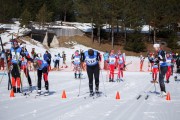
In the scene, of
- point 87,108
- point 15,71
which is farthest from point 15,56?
point 87,108

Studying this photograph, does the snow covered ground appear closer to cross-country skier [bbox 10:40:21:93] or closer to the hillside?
cross-country skier [bbox 10:40:21:93]

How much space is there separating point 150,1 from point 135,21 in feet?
25.4

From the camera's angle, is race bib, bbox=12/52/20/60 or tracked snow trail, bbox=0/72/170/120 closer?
tracked snow trail, bbox=0/72/170/120

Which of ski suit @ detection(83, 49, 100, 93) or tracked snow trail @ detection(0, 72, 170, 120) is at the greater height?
ski suit @ detection(83, 49, 100, 93)

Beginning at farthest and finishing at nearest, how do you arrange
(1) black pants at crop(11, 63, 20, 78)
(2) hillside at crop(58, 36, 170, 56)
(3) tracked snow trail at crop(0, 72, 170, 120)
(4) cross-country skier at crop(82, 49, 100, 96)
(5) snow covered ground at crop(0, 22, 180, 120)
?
1. (2) hillside at crop(58, 36, 170, 56)
2. (1) black pants at crop(11, 63, 20, 78)
3. (4) cross-country skier at crop(82, 49, 100, 96)
4. (3) tracked snow trail at crop(0, 72, 170, 120)
5. (5) snow covered ground at crop(0, 22, 180, 120)

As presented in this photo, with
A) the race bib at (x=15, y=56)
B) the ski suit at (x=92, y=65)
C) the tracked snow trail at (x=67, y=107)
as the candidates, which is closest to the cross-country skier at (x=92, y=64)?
the ski suit at (x=92, y=65)

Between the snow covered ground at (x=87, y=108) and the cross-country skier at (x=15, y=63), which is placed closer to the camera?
the snow covered ground at (x=87, y=108)

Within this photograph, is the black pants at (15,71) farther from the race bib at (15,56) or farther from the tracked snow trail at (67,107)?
the tracked snow trail at (67,107)

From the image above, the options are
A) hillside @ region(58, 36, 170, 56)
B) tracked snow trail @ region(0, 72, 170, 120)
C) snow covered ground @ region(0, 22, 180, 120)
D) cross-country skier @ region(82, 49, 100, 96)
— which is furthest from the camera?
hillside @ region(58, 36, 170, 56)

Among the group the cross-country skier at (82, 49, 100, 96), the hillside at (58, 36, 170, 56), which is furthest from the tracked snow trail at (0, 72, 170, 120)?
the hillside at (58, 36, 170, 56)

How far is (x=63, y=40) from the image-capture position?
203 ft

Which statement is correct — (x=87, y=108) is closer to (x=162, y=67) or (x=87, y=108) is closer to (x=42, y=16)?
(x=162, y=67)

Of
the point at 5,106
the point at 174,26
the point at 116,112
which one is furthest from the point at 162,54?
the point at 174,26

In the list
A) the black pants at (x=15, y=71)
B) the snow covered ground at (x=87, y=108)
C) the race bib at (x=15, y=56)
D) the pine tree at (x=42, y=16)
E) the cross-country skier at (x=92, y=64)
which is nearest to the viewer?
the snow covered ground at (x=87, y=108)
